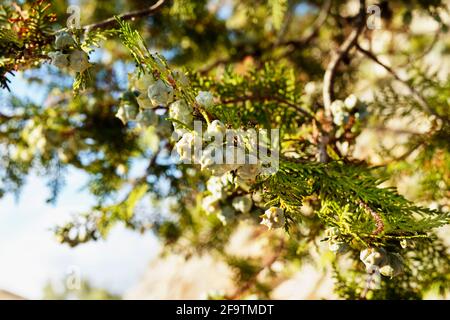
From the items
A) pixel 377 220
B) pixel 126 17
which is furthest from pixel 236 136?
pixel 126 17

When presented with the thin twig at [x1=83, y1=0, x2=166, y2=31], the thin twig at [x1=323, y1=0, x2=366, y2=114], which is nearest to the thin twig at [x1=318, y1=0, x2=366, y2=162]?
the thin twig at [x1=323, y1=0, x2=366, y2=114]

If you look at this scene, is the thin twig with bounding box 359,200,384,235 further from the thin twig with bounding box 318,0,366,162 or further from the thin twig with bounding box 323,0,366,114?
the thin twig with bounding box 323,0,366,114

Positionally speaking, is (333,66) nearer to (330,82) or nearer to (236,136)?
(330,82)

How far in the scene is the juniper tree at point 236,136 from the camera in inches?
25.5

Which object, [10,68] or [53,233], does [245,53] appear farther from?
[10,68]

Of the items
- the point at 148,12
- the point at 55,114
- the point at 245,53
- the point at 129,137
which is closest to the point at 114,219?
the point at 129,137

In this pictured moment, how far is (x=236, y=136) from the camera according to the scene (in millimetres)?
593

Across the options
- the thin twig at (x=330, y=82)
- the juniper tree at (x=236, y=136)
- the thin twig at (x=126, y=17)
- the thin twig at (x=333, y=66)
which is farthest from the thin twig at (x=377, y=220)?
the thin twig at (x=126, y=17)

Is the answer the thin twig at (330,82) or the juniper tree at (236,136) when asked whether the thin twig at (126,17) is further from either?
the thin twig at (330,82)

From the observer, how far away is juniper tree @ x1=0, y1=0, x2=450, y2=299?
649 millimetres

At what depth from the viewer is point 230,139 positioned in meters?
0.58
